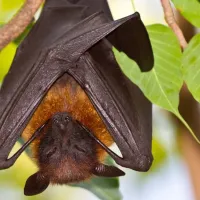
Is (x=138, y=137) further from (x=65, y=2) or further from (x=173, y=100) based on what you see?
(x=65, y=2)

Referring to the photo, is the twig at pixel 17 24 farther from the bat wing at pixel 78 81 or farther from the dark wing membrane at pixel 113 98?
the dark wing membrane at pixel 113 98

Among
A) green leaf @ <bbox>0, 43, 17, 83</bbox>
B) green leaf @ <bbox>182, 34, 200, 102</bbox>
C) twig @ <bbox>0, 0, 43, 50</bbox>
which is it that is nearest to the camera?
green leaf @ <bbox>182, 34, 200, 102</bbox>

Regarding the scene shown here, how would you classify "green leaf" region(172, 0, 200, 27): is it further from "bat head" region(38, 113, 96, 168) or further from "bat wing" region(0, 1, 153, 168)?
"bat head" region(38, 113, 96, 168)

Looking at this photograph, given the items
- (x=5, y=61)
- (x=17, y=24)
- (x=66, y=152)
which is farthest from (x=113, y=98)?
(x=5, y=61)

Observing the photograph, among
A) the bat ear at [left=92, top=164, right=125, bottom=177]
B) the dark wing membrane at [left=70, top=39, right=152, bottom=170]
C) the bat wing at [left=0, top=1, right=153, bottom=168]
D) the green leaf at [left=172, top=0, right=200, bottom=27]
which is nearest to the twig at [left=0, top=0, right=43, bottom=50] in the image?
the bat wing at [left=0, top=1, right=153, bottom=168]

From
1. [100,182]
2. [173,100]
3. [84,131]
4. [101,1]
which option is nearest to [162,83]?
[173,100]

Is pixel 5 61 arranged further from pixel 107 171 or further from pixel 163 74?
pixel 163 74

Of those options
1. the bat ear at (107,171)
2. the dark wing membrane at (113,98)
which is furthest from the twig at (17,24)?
the bat ear at (107,171)

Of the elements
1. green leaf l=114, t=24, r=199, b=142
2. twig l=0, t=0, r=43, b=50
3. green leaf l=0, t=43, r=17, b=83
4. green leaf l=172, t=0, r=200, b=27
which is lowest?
green leaf l=0, t=43, r=17, b=83
